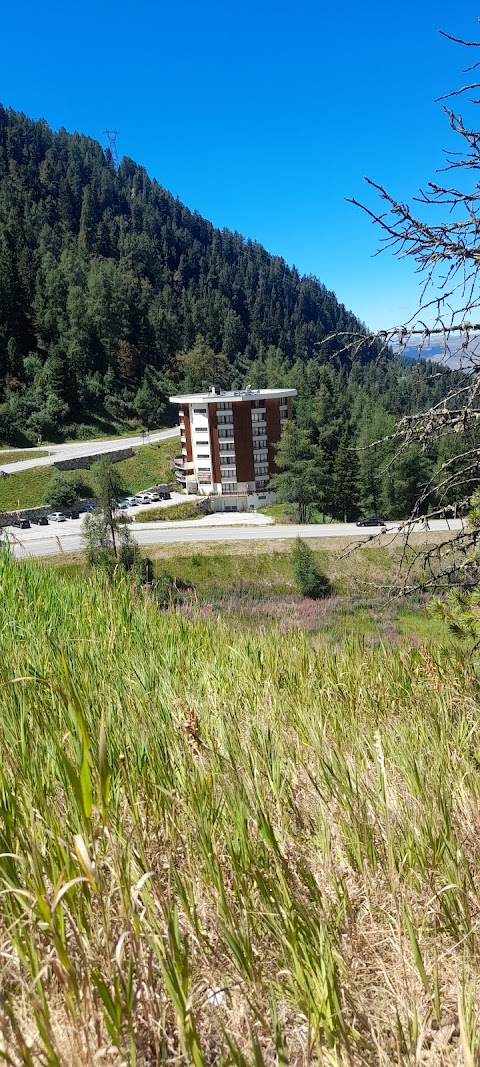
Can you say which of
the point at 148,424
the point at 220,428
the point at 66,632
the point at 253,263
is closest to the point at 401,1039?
the point at 66,632

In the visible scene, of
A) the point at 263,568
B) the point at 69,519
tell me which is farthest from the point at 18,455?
the point at 263,568

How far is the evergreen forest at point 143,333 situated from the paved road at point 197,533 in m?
6.79

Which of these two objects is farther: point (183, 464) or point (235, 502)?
point (183, 464)

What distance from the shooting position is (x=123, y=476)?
58500mm

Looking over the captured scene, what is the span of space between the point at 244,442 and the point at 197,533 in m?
17.0

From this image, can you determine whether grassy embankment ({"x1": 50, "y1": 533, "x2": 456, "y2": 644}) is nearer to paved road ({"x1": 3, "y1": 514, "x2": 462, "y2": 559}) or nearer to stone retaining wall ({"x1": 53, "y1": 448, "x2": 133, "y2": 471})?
paved road ({"x1": 3, "y1": 514, "x2": 462, "y2": 559})

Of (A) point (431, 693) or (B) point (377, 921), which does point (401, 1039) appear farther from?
(A) point (431, 693)

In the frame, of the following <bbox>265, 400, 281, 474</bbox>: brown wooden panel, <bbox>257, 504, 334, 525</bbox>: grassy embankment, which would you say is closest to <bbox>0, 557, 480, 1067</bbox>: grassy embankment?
<bbox>257, 504, 334, 525</bbox>: grassy embankment

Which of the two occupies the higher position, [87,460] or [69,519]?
[87,460]

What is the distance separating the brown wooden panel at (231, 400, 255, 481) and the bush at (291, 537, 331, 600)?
23.7 m

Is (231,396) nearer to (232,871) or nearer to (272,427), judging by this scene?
(272,427)

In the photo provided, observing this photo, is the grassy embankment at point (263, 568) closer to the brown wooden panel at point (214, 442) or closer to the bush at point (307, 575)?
the bush at point (307, 575)

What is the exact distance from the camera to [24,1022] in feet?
4.36

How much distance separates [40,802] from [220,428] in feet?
183
